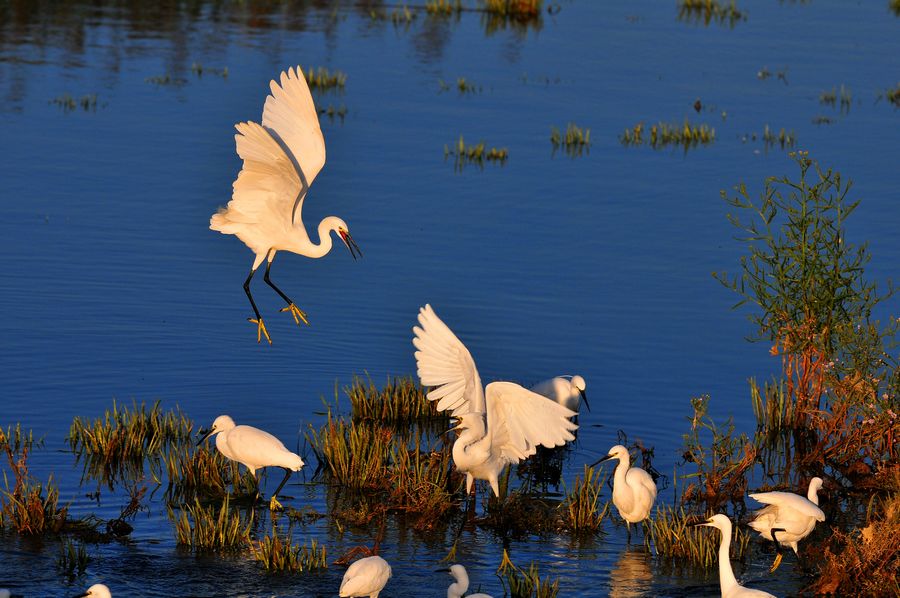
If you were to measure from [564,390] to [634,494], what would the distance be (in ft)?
6.57

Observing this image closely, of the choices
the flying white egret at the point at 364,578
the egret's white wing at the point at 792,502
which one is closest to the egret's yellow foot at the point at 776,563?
the egret's white wing at the point at 792,502

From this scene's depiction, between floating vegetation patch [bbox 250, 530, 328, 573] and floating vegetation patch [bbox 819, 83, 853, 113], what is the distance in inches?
714

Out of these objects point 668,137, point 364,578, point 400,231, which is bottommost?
point 364,578

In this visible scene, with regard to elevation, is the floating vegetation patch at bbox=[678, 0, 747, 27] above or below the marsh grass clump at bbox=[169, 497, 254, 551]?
above

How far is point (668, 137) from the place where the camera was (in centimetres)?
2295

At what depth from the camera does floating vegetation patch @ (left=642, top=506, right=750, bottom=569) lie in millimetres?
9719

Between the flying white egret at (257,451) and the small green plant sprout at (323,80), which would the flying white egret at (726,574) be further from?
the small green plant sprout at (323,80)

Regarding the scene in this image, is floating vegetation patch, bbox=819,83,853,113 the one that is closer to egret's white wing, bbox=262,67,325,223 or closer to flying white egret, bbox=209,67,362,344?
flying white egret, bbox=209,67,362,344

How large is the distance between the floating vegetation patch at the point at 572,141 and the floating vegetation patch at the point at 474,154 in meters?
1.07

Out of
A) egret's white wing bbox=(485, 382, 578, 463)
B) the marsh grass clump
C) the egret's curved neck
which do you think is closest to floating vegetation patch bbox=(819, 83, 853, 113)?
egret's white wing bbox=(485, 382, 578, 463)

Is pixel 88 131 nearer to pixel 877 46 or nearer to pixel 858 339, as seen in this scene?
pixel 858 339

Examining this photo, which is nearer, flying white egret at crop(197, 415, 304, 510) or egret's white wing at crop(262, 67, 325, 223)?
flying white egret at crop(197, 415, 304, 510)

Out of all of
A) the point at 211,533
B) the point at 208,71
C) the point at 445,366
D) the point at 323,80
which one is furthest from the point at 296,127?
the point at 208,71

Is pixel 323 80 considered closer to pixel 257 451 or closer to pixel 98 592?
pixel 257 451
